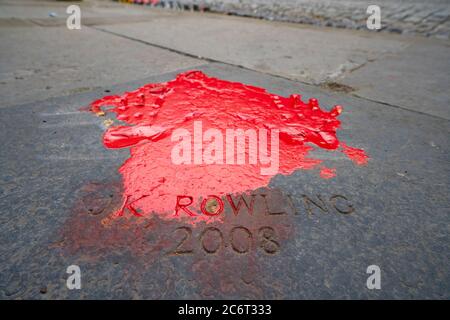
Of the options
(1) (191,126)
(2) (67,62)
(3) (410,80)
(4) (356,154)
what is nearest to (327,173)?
(4) (356,154)

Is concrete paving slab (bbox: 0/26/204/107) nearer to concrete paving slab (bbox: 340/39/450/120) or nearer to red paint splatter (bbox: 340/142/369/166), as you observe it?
concrete paving slab (bbox: 340/39/450/120)

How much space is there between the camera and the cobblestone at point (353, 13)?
431cm

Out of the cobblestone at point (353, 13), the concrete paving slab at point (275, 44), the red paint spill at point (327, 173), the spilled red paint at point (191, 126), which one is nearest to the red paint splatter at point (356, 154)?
the spilled red paint at point (191, 126)

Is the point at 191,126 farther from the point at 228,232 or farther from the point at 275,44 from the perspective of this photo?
the point at 275,44

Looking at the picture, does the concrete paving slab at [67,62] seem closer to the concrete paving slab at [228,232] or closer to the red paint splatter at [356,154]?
the concrete paving slab at [228,232]

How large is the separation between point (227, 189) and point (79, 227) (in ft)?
1.88

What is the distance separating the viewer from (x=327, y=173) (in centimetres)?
129

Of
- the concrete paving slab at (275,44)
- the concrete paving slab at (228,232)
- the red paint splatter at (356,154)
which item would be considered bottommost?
the concrete paving slab at (228,232)

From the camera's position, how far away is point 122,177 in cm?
122

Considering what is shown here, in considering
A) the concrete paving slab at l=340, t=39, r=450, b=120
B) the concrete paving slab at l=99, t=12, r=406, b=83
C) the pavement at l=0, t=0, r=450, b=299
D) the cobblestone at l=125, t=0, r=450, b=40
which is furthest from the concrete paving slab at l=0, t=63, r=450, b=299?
the cobblestone at l=125, t=0, r=450, b=40

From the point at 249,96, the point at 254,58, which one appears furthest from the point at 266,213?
the point at 254,58

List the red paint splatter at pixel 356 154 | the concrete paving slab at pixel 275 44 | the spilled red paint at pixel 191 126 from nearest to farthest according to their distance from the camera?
the spilled red paint at pixel 191 126 < the red paint splatter at pixel 356 154 < the concrete paving slab at pixel 275 44

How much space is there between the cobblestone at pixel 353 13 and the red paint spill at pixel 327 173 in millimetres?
4433

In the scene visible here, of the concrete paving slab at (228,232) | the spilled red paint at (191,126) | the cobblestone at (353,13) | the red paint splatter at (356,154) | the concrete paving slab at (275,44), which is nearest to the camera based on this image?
the concrete paving slab at (228,232)
